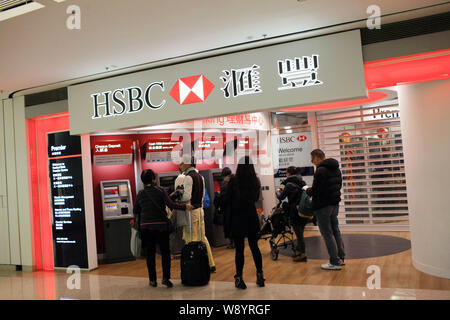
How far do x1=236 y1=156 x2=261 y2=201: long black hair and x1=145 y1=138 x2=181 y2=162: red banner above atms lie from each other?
3.31 metres

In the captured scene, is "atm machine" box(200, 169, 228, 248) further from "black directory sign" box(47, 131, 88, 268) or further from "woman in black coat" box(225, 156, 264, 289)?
"woman in black coat" box(225, 156, 264, 289)

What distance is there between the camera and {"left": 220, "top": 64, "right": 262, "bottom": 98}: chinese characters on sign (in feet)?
15.3

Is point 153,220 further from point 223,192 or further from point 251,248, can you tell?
point 223,192

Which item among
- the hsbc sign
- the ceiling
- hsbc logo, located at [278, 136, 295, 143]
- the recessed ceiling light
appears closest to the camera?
the recessed ceiling light

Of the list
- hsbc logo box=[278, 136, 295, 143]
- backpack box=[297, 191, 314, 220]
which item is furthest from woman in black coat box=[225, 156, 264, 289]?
hsbc logo box=[278, 136, 295, 143]

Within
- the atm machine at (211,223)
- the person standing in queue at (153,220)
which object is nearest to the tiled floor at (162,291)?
the person standing in queue at (153,220)

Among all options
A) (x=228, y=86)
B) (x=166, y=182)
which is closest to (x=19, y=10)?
(x=228, y=86)

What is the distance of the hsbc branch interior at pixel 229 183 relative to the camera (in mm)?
4406

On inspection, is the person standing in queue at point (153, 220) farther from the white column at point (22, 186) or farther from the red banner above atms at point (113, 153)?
the white column at point (22, 186)

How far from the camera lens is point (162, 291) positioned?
4703mm

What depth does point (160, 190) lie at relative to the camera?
4.90 metres
